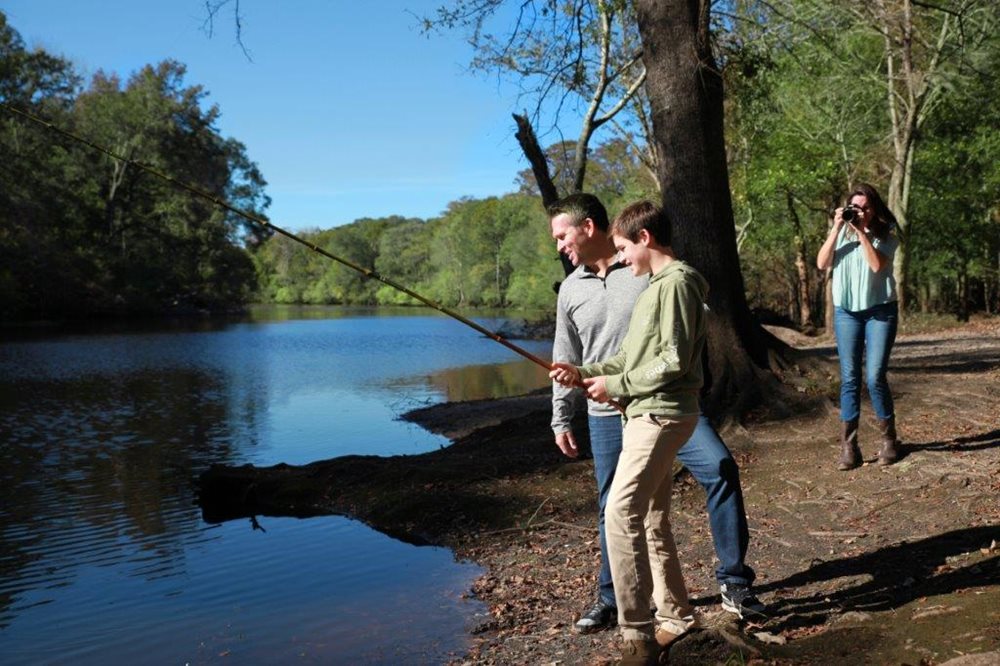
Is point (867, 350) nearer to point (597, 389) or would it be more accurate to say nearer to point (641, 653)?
point (597, 389)

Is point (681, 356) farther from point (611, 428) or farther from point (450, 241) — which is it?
point (450, 241)

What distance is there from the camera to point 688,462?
389cm

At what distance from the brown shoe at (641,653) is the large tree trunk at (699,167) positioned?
13.6 ft

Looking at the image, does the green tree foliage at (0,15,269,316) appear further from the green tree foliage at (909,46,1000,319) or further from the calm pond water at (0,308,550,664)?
the green tree foliage at (909,46,1000,319)

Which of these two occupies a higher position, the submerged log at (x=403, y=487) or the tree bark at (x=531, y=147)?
the tree bark at (x=531, y=147)

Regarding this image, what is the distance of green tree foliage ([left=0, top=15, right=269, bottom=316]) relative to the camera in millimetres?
45406

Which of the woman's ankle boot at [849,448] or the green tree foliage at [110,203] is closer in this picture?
the woman's ankle boot at [849,448]

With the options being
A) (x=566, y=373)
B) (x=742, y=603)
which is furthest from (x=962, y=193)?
(x=566, y=373)

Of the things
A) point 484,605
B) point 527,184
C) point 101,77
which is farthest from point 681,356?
point 101,77

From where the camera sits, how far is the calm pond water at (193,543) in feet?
17.1

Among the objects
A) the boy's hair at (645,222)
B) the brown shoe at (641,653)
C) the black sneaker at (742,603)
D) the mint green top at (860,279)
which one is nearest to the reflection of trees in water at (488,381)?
the mint green top at (860,279)

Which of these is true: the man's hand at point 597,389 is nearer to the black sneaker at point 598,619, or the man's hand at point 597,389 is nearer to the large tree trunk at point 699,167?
the black sneaker at point 598,619

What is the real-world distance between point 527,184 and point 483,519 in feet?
123

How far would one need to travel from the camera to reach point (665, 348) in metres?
3.32
